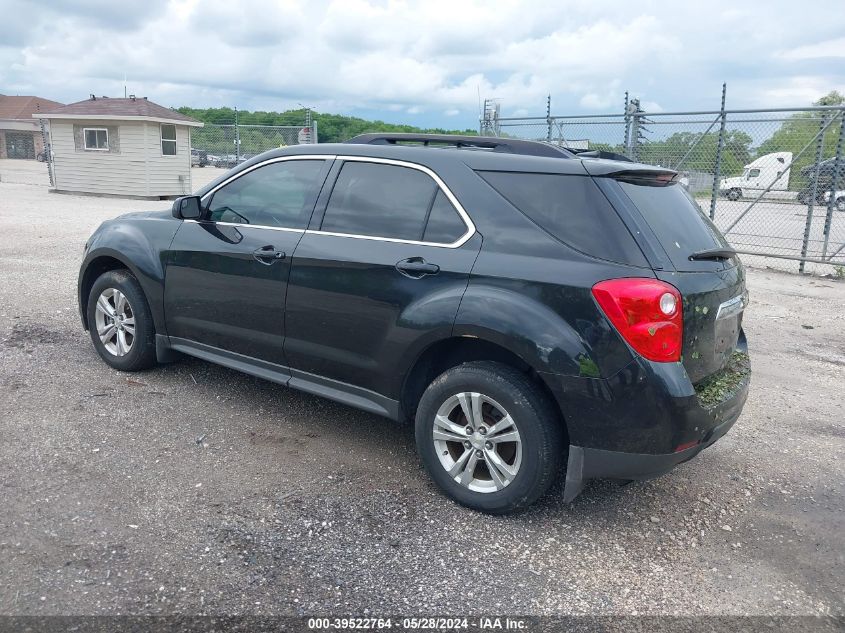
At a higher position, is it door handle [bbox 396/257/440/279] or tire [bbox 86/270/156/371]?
door handle [bbox 396/257/440/279]

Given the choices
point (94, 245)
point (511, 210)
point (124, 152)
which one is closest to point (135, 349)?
point (94, 245)

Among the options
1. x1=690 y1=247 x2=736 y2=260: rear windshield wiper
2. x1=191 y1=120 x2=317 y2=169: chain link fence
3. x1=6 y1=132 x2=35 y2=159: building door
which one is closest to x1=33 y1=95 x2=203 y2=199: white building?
x1=191 y1=120 x2=317 y2=169: chain link fence

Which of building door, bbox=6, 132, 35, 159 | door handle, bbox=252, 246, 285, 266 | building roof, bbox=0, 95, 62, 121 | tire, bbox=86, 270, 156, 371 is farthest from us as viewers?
building roof, bbox=0, 95, 62, 121

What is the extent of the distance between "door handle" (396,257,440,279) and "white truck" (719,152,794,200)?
9513mm

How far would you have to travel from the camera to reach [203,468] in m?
3.91

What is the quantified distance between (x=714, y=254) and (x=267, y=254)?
2.46 meters

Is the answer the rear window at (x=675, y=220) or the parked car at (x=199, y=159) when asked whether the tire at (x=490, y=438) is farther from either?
the parked car at (x=199, y=159)

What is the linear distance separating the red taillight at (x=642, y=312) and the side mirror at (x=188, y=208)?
282 centimetres

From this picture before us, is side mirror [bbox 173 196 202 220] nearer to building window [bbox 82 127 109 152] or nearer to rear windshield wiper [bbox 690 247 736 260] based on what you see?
rear windshield wiper [bbox 690 247 736 260]

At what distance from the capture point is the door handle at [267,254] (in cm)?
417

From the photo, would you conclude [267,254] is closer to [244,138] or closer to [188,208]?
[188,208]

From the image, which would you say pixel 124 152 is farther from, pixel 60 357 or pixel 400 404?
pixel 400 404

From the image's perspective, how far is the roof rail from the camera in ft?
12.2

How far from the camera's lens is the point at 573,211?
3.35 m
